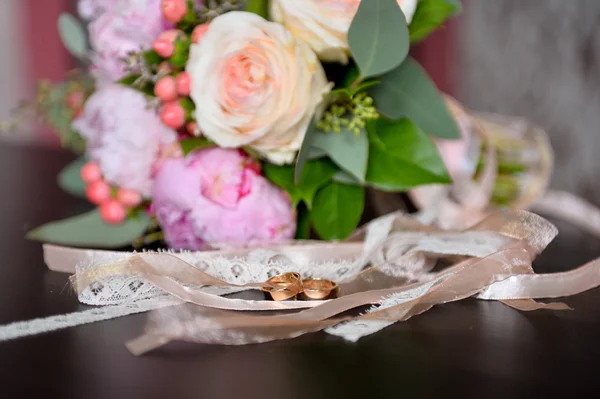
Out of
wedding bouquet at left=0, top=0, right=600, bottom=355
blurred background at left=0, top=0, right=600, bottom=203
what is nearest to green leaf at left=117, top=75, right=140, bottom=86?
wedding bouquet at left=0, top=0, right=600, bottom=355

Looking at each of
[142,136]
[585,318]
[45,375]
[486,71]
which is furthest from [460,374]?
[486,71]

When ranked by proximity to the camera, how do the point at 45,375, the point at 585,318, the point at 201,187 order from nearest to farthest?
the point at 45,375 → the point at 585,318 → the point at 201,187

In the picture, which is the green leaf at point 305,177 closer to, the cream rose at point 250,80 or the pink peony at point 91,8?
the cream rose at point 250,80

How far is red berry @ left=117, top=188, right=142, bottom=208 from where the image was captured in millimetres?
702

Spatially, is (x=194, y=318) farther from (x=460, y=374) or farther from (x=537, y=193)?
(x=537, y=193)

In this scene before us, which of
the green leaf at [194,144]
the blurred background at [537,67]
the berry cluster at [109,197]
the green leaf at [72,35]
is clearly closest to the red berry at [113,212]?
the berry cluster at [109,197]

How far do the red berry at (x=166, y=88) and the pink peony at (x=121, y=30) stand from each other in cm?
6

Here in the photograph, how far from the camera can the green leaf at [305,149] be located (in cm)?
63

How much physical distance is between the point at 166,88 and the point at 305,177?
17 cm

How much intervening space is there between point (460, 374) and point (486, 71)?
4.55ft

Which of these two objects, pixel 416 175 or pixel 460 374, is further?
pixel 416 175

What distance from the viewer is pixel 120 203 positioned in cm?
71

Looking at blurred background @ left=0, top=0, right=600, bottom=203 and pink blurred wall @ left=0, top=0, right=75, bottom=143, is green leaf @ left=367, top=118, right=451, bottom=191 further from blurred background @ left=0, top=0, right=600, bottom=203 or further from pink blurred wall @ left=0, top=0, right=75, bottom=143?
pink blurred wall @ left=0, top=0, right=75, bottom=143

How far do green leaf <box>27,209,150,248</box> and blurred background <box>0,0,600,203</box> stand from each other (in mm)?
822
